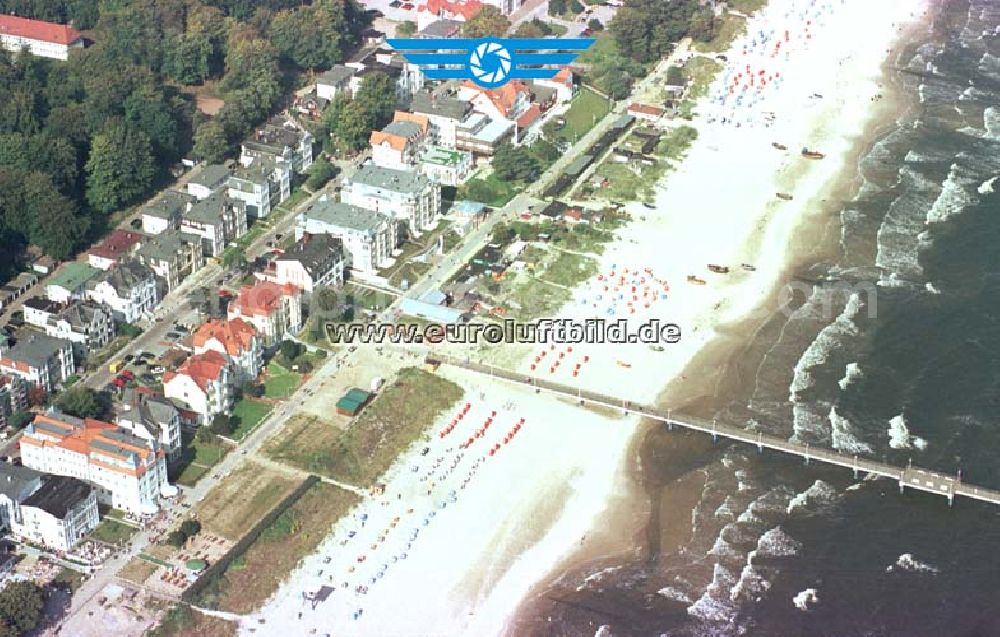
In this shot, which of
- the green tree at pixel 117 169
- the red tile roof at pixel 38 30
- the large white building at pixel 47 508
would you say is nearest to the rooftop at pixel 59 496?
the large white building at pixel 47 508

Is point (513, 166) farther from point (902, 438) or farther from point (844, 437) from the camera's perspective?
point (902, 438)

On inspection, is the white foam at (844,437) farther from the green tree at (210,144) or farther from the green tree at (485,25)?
the green tree at (485,25)

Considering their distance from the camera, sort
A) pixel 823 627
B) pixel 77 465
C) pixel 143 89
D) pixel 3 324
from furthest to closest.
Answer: pixel 143 89, pixel 3 324, pixel 77 465, pixel 823 627

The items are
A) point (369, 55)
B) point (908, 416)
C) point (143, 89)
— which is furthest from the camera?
point (369, 55)

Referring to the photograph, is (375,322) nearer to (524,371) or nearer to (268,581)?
(524,371)

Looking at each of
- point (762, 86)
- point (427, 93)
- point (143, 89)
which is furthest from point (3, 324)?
point (762, 86)

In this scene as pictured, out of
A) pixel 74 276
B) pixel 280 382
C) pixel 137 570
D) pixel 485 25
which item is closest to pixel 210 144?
pixel 74 276
